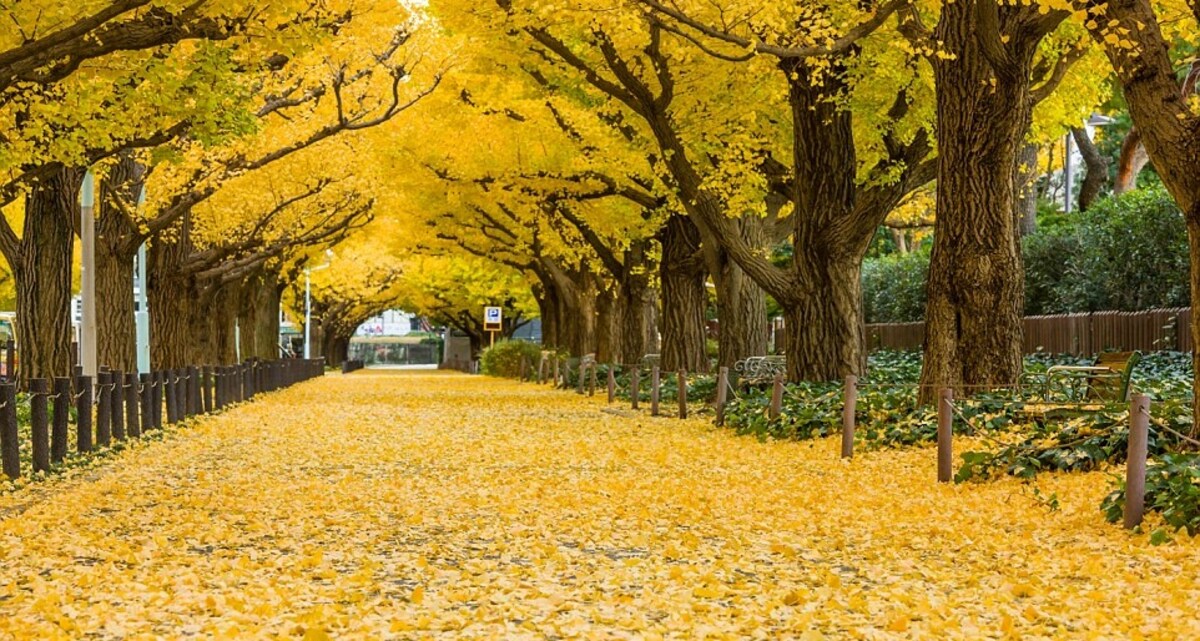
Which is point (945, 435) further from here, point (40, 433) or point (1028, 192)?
point (1028, 192)

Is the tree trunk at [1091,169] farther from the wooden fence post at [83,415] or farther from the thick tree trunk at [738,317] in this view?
the wooden fence post at [83,415]

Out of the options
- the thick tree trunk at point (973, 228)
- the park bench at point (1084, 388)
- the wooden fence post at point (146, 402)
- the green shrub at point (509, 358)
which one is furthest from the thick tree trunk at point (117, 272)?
the green shrub at point (509, 358)

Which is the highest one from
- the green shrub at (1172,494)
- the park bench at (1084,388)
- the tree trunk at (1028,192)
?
the tree trunk at (1028,192)

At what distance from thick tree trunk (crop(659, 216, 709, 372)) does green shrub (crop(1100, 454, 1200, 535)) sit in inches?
813

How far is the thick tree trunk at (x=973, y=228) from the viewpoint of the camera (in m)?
16.5

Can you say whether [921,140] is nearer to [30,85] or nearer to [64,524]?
[30,85]

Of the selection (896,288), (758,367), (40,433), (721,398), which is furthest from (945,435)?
(896,288)

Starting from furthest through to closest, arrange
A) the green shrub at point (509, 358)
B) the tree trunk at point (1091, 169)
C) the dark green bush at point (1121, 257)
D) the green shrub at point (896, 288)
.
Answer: the green shrub at point (509, 358)
the tree trunk at point (1091, 169)
the green shrub at point (896, 288)
the dark green bush at point (1121, 257)

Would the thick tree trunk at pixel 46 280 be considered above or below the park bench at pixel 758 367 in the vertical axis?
above

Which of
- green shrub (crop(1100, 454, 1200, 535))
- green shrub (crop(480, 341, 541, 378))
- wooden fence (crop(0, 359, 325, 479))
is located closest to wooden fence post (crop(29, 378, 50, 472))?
→ wooden fence (crop(0, 359, 325, 479))

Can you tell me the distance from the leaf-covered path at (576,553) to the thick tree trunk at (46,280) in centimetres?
621

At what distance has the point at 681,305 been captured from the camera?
102 ft

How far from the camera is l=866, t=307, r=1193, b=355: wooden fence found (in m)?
24.8

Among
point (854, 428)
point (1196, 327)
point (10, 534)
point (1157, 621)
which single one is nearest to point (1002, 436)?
point (854, 428)
